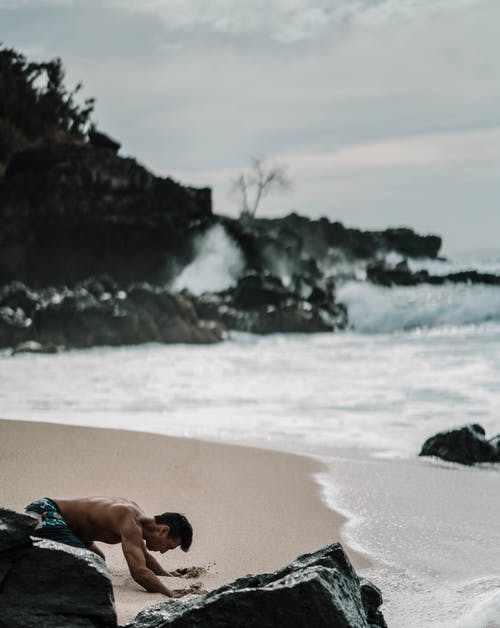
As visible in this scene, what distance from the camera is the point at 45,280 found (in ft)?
112

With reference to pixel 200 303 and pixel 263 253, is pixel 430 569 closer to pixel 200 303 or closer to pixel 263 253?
pixel 200 303

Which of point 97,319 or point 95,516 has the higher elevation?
point 97,319

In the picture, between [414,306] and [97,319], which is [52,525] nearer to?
[97,319]

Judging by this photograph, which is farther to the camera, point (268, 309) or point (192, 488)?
point (268, 309)

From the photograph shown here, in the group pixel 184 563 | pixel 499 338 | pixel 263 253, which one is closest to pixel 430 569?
pixel 184 563

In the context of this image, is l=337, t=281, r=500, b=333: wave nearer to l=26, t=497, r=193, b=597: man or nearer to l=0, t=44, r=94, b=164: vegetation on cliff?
l=0, t=44, r=94, b=164: vegetation on cliff

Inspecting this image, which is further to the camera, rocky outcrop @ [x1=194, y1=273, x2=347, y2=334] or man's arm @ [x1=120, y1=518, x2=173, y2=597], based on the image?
rocky outcrop @ [x1=194, y1=273, x2=347, y2=334]

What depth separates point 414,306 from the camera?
121 ft

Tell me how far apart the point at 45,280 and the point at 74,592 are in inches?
1252

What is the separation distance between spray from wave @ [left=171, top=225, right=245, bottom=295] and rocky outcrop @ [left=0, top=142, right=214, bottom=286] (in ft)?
1.75

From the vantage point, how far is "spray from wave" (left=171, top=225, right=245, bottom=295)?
37.0 metres

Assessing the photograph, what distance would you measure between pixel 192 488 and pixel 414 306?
3099 centimetres

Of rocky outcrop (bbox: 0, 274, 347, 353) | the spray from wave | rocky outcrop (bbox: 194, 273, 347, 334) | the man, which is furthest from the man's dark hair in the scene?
the spray from wave

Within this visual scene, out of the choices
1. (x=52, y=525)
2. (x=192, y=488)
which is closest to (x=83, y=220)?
(x=192, y=488)
